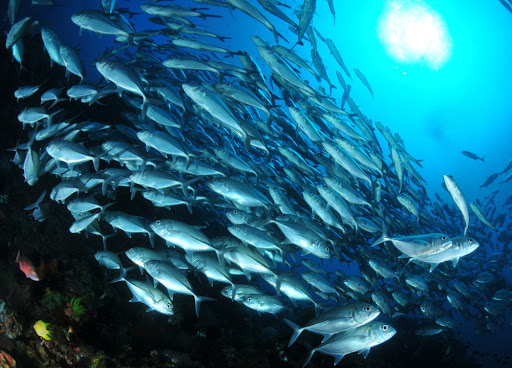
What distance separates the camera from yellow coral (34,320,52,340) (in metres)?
3.58

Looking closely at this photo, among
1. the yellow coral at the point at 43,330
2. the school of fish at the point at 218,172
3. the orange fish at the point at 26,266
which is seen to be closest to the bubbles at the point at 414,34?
the school of fish at the point at 218,172

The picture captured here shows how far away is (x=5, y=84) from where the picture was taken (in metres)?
7.01

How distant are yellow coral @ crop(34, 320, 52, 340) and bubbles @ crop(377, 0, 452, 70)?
40.7 meters

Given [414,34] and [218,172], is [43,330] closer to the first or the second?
[218,172]

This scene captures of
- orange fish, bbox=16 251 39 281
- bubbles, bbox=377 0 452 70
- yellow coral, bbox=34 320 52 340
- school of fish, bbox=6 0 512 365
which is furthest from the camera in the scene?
bubbles, bbox=377 0 452 70

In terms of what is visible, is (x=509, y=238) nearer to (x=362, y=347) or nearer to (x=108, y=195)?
(x=362, y=347)

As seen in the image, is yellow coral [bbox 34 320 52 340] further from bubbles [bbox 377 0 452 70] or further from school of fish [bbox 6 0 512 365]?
bubbles [bbox 377 0 452 70]

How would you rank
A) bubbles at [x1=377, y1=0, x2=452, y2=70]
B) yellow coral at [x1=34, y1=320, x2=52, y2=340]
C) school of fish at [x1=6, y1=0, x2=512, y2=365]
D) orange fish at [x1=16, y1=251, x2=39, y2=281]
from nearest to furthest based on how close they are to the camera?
yellow coral at [x1=34, y1=320, x2=52, y2=340] → school of fish at [x1=6, y1=0, x2=512, y2=365] → orange fish at [x1=16, y1=251, x2=39, y2=281] → bubbles at [x1=377, y1=0, x2=452, y2=70]

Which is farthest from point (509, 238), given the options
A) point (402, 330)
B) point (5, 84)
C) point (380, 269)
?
point (5, 84)

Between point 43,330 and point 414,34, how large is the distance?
45.5 metres

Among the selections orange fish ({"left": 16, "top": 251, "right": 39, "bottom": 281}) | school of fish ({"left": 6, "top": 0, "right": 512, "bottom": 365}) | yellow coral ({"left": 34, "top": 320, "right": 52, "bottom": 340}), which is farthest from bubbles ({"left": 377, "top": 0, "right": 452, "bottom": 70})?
yellow coral ({"left": 34, "top": 320, "right": 52, "bottom": 340})

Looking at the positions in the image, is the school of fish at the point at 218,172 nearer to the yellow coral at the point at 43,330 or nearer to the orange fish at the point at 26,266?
the orange fish at the point at 26,266

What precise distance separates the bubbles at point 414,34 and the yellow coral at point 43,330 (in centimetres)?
4072

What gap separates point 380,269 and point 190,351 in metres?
4.42
